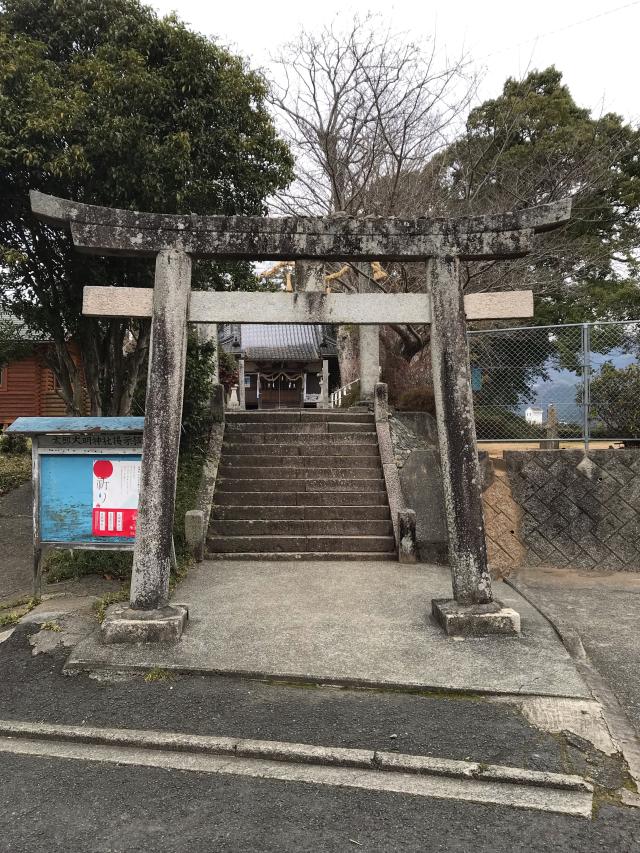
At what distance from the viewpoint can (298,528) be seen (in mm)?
7984

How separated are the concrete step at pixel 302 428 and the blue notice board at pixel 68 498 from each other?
4.21 meters

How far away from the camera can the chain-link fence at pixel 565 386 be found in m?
7.55

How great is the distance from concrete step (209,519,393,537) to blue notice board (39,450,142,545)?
2291 millimetres

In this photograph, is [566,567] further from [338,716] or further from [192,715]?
[192,715]

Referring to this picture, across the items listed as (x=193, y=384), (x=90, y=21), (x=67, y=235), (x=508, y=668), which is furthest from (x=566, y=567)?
(x=90, y=21)

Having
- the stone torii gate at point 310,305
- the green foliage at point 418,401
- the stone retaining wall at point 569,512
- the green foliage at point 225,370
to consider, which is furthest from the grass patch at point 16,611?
the green foliage at point 225,370

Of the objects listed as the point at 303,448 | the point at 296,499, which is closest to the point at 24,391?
the point at 303,448

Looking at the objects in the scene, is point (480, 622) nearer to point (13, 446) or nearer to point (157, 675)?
point (157, 675)

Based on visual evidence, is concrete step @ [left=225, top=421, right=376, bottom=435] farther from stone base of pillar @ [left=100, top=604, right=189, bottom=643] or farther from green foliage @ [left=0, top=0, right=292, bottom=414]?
stone base of pillar @ [left=100, top=604, right=189, bottom=643]

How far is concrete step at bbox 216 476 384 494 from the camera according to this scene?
8.76 m

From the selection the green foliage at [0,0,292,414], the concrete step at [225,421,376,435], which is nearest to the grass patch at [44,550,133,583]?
the concrete step at [225,421,376,435]

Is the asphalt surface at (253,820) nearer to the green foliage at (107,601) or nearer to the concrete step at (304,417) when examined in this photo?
the green foliage at (107,601)

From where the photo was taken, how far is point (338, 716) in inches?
143

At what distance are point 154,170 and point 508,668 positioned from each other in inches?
287
